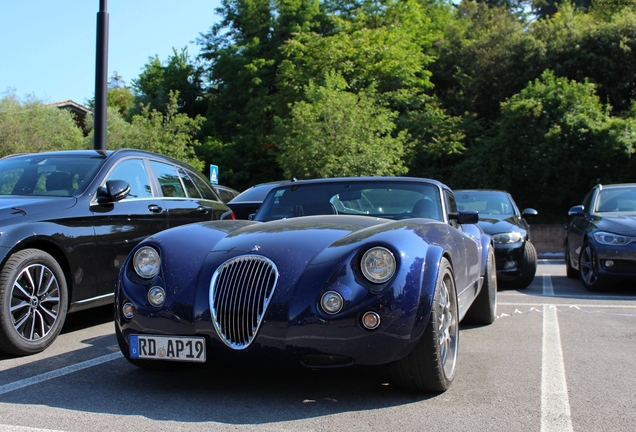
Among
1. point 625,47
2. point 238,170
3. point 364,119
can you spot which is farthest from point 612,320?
point 238,170

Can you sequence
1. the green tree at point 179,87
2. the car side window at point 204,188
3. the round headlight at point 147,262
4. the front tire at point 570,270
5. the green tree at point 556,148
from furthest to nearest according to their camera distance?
the green tree at point 179,87 → the green tree at point 556,148 → the front tire at point 570,270 → the car side window at point 204,188 → the round headlight at point 147,262

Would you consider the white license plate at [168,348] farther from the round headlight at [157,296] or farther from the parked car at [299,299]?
the round headlight at [157,296]

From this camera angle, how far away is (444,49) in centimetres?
3931

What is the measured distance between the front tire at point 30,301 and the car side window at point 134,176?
143cm

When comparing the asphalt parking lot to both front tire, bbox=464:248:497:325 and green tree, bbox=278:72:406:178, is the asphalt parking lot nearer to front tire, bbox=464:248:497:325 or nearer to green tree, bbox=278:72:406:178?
front tire, bbox=464:248:497:325

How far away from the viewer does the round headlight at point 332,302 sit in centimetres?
358

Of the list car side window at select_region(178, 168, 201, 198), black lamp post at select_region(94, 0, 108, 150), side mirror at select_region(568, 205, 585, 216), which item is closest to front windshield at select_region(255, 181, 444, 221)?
car side window at select_region(178, 168, 201, 198)

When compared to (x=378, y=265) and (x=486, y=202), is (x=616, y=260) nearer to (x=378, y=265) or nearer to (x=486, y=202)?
(x=486, y=202)

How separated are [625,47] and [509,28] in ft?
A: 22.4

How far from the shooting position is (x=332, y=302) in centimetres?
359

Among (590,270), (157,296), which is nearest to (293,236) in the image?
(157,296)

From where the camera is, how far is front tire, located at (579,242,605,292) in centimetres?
932

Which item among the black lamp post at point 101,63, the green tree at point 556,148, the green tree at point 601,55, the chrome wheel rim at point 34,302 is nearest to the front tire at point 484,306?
the chrome wheel rim at point 34,302

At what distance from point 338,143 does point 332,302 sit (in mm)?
21104
